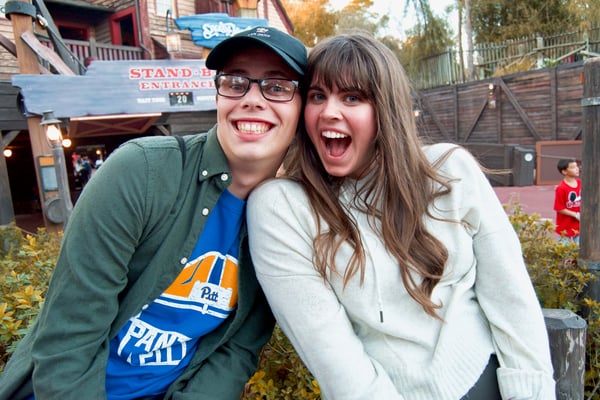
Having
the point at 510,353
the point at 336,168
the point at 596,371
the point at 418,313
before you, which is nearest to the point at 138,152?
the point at 336,168

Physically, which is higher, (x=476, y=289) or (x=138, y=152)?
(x=138, y=152)

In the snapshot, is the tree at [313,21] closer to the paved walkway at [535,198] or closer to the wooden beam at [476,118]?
the wooden beam at [476,118]

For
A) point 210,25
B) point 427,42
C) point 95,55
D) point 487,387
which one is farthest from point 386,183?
point 427,42

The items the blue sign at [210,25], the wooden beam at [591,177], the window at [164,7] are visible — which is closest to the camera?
the wooden beam at [591,177]

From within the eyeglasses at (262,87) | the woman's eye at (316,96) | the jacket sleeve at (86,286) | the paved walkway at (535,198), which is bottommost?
the paved walkway at (535,198)

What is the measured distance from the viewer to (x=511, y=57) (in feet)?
53.6

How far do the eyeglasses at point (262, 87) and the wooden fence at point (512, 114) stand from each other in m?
10.7

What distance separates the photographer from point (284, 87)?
1655 millimetres

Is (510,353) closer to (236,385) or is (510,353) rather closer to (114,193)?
(236,385)

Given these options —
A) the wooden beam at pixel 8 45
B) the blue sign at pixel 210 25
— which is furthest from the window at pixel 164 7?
the wooden beam at pixel 8 45

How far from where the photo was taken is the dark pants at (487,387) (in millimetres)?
1506

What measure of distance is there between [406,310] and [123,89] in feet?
24.6

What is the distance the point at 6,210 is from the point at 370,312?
8785mm

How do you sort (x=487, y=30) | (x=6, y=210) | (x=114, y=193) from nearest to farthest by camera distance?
(x=114, y=193), (x=6, y=210), (x=487, y=30)
